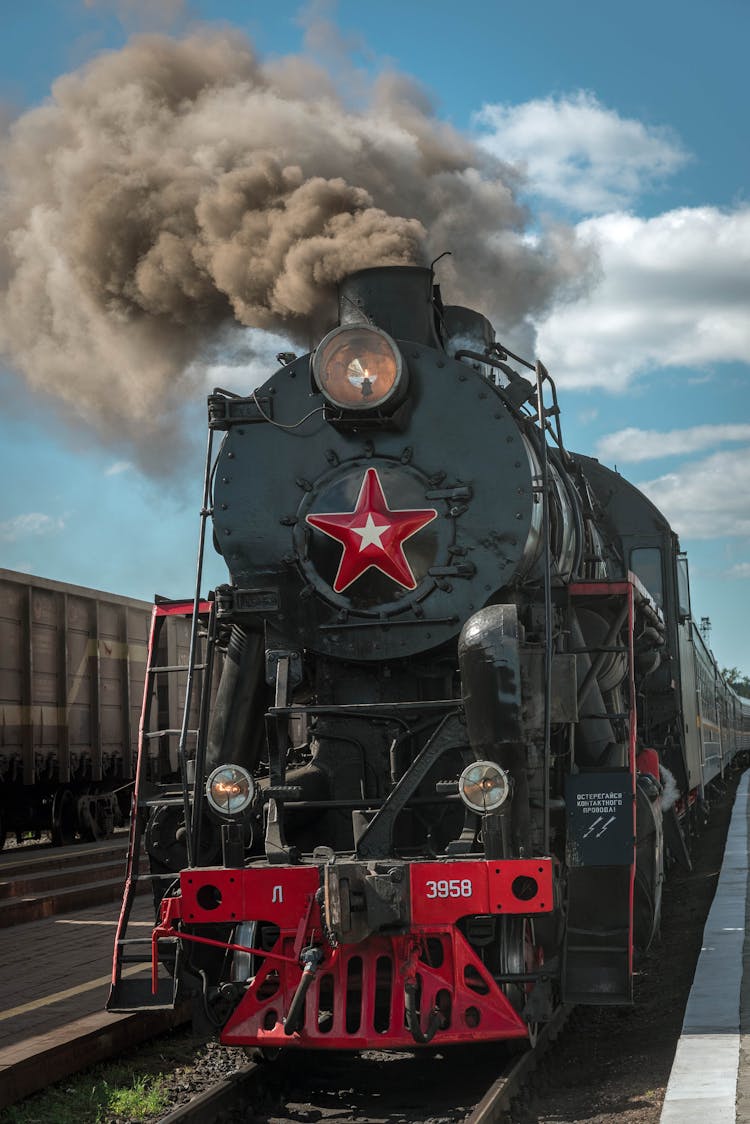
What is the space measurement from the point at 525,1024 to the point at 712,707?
14.3m

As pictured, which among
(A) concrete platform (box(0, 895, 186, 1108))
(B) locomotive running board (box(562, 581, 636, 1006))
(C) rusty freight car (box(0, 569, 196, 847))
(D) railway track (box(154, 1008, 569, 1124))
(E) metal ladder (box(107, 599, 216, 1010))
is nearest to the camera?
(D) railway track (box(154, 1008, 569, 1124))

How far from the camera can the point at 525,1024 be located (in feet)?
17.1

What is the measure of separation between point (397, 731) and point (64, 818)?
1231cm

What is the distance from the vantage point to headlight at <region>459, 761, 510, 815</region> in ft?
17.5

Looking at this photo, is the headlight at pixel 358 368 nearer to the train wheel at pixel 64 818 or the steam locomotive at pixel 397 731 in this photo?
the steam locomotive at pixel 397 731

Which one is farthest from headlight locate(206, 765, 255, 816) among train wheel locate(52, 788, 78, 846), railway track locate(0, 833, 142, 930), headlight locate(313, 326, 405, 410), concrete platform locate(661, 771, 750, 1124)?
train wheel locate(52, 788, 78, 846)

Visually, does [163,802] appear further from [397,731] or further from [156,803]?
[397,731]

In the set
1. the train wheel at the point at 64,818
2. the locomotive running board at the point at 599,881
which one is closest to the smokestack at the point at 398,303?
the locomotive running board at the point at 599,881

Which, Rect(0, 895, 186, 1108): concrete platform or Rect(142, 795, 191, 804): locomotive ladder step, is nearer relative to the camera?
Rect(0, 895, 186, 1108): concrete platform

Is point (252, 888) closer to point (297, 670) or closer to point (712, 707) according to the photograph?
point (297, 670)

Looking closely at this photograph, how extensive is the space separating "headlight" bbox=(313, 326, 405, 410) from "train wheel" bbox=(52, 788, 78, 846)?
12142 mm

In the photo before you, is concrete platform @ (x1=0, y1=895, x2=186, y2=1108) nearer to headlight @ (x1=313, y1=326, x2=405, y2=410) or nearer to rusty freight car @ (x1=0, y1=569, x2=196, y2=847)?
headlight @ (x1=313, y1=326, x2=405, y2=410)

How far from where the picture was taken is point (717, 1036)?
5.44 m

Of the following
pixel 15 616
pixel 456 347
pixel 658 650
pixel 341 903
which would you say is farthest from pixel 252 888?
pixel 15 616
